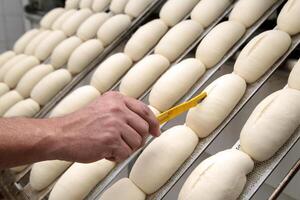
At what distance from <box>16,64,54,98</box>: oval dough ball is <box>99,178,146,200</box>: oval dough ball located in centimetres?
72

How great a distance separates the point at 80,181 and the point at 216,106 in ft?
1.26

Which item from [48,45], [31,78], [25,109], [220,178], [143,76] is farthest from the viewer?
[48,45]

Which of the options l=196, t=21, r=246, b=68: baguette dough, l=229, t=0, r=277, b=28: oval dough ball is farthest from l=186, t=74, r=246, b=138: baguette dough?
l=229, t=0, r=277, b=28: oval dough ball

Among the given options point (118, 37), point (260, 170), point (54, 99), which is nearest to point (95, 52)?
point (118, 37)

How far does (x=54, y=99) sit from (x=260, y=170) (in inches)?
32.5

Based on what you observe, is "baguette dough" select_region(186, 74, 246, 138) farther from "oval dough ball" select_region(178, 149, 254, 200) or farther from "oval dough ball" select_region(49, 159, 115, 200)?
"oval dough ball" select_region(49, 159, 115, 200)

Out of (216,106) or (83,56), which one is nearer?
(216,106)

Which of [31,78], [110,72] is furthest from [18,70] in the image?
[110,72]

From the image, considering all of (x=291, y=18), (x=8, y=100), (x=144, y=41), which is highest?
(x=291, y=18)

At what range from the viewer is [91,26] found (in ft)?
4.79

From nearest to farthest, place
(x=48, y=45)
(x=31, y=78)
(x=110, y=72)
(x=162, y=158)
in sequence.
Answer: (x=162, y=158), (x=110, y=72), (x=31, y=78), (x=48, y=45)

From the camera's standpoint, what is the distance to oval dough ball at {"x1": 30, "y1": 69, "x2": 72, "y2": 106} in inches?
51.3

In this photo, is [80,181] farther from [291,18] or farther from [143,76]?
[291,18]

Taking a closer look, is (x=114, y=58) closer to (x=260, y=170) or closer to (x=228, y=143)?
(x=228, y=143)
